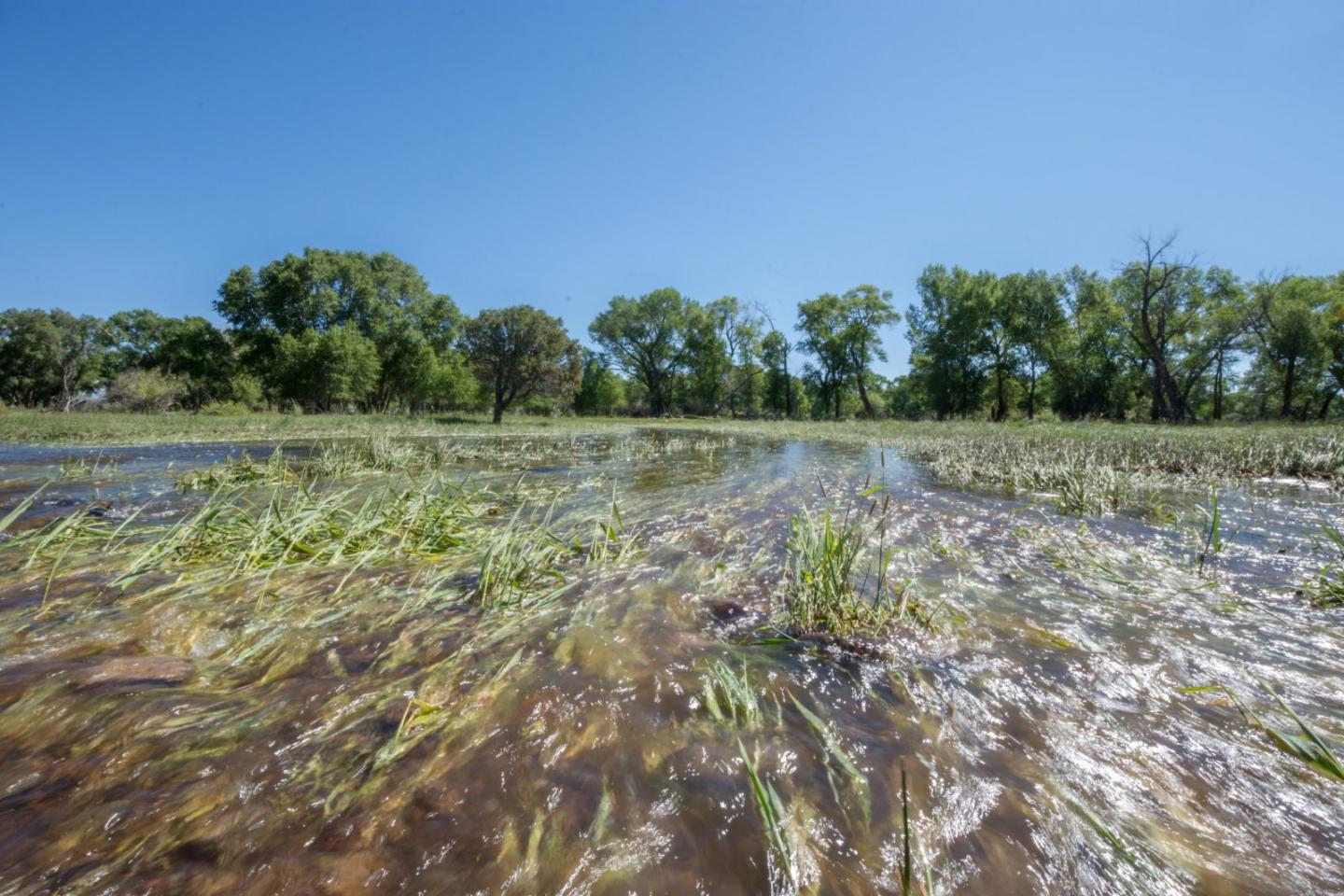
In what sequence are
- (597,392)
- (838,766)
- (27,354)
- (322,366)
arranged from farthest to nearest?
(597,392), (27,354), (322,366), (838,766)

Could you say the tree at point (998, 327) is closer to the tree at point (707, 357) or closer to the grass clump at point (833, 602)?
the tree at point (707, 357)

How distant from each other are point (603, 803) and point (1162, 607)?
177 inches

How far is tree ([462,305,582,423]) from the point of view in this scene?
3331 cm

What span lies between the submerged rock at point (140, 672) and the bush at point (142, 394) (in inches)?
2151

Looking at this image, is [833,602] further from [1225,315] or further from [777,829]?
[1225,315]

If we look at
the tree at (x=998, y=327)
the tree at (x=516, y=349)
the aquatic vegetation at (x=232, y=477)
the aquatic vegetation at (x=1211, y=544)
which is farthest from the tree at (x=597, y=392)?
the aquatic vegetation at (x=1211, y=544)

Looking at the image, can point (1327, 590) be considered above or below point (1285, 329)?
below

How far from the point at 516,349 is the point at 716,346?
4088 cm

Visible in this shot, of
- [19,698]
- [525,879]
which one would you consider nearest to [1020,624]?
[525,879]

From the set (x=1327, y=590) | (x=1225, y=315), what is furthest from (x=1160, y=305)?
(x=1327, y=590)

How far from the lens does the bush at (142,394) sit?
42.2 metres

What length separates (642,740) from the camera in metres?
2.28

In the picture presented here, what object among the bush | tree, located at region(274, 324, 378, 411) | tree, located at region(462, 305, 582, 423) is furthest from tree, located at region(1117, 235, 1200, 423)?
the bush

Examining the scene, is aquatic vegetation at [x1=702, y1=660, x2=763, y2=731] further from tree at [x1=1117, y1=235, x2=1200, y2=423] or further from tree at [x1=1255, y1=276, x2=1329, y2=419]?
tree at [x1=1255, y1=276, x2=1329, y2=419]
